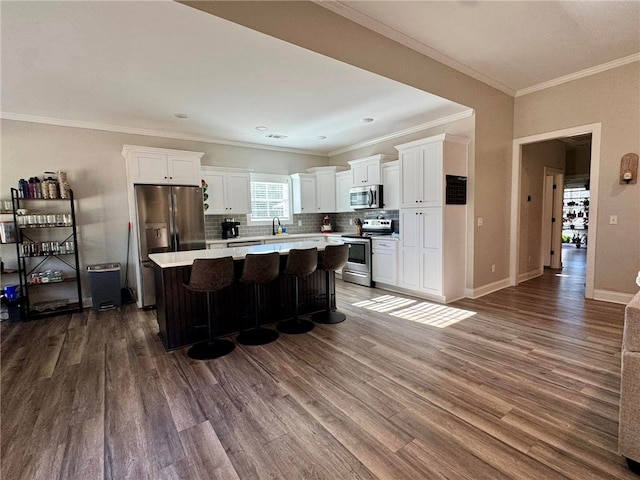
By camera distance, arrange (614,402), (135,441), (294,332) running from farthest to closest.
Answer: (294,332) < (614,402) < (135,441)

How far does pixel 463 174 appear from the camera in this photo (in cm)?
450

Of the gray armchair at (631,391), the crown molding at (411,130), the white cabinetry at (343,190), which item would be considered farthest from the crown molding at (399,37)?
the gray armchair at (631,391)

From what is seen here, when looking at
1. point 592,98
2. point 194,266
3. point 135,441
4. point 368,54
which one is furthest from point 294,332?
point 592,98

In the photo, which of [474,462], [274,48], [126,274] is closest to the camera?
[474,462]

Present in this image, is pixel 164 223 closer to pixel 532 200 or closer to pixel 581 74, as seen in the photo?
pixel 581 74

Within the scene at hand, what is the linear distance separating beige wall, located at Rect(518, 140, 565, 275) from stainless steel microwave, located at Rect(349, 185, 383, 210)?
2344mm

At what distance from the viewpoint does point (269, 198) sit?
6605mm

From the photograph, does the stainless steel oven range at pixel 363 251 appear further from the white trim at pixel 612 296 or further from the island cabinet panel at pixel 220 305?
the white trim at pixel 612 296

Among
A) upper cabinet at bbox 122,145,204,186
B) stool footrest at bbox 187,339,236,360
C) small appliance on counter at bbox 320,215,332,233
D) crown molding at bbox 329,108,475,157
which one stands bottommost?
stool footrest at bbox 187,339,236,360

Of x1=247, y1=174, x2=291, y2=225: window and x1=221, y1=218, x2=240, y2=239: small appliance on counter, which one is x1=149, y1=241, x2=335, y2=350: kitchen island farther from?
x1=247, y1=174, x2=291, y2=225: window

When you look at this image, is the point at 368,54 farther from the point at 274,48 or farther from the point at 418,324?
the point at 418,324

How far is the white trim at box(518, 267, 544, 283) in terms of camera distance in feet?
18.0

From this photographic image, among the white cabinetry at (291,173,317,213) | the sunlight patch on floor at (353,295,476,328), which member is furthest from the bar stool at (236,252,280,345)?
the white cabinetry at (291,173,317,213)

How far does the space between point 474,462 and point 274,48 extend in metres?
3.28
